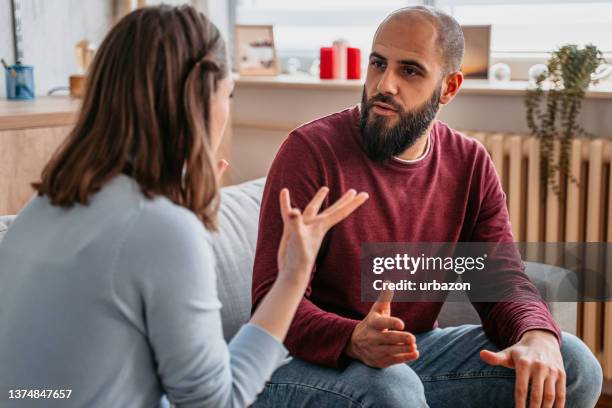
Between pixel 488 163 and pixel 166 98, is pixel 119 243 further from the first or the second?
pixel 488 163

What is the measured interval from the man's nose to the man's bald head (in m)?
0.10

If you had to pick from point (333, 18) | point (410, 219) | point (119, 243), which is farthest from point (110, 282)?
point (333, 18)

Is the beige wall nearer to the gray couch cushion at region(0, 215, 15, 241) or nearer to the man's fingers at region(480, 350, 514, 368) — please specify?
the man's fingers at region(480, 350, 514, 368)

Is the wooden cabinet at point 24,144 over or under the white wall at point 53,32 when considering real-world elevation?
under

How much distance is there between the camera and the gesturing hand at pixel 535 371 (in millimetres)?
1457

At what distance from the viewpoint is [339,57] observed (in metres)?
2.96

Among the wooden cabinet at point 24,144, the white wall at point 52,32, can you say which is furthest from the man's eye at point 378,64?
the white wall at point 52,32

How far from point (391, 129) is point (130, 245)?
0.84 metres

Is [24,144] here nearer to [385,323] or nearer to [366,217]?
[366,217]

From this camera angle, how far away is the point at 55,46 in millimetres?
2930

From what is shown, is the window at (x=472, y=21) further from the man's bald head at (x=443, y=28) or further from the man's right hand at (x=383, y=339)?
the man's right hand at (x=383, y=339)

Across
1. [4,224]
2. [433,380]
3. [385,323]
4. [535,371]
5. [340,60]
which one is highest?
[340,60]

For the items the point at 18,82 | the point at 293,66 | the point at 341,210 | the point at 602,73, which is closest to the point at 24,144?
the point at 18,82

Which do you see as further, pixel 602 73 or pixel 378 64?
pixel 602 73
